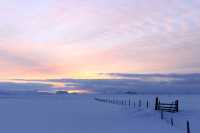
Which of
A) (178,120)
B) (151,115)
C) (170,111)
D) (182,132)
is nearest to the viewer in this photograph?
(182,132)

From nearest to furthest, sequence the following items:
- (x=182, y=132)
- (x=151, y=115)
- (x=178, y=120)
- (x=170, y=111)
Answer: (x=182, y=132)
(x=178, y=120)
(x=151, y=115)
(x=170, y=111)

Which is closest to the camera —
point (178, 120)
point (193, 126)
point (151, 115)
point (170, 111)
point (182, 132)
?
point (182, 132)

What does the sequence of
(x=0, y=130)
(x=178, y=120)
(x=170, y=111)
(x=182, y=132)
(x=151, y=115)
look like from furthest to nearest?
(x=170, y=111) → (x=151, y=115) → (x=178, y=120) → (x=0, y=130) → (x=182, y=132)

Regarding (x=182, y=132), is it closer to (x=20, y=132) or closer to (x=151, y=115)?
(x=20, y=132)

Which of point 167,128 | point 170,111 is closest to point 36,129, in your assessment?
point 167,128

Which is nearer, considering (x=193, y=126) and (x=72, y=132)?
(x=72, y=132)

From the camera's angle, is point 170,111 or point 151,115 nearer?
point 151,115

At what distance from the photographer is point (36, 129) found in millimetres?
21656

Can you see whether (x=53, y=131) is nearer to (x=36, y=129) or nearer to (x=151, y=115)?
(x=36, y=129)

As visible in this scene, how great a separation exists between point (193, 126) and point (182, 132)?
328 cm

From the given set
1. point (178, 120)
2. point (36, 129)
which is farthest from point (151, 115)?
point (36, 129)

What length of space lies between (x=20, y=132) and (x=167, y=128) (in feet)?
26.8

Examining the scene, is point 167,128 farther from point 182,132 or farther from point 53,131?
point 53,131

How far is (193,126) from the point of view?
2262 centimetres
